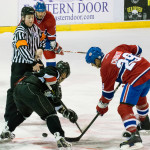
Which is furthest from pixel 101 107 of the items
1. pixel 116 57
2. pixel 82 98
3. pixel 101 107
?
pixel 82 98

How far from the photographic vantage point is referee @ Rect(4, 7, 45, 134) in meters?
3.38

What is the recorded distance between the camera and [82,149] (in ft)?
9.50

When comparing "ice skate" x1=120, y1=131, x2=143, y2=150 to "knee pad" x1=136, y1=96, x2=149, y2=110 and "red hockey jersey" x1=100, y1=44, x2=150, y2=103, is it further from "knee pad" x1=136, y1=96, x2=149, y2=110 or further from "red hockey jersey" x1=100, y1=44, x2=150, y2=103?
"knee pad" x1=136, y1=96, x2=149, y2=110

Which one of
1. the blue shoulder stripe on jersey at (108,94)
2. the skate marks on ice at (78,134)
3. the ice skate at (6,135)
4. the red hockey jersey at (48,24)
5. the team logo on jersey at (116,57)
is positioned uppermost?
the red hockey jersey at (48,24)

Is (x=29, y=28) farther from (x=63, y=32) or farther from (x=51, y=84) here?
(x=63, y=32)

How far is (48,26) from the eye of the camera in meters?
4.70

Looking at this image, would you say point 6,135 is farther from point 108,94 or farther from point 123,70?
point 123,70

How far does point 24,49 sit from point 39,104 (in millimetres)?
662

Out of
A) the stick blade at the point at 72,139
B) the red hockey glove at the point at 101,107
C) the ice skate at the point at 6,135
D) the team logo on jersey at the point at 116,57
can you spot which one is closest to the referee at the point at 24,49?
the ice skate at the point at 6,135

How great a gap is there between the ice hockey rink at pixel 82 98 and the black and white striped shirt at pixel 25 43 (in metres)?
0.59

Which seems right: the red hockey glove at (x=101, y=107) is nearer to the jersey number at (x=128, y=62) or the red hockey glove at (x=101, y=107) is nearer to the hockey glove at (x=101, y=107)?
the hockey glove at (x=101, y=107)

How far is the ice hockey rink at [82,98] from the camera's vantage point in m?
3.10

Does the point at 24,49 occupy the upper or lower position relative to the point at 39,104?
upper

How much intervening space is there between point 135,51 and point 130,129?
2.33 feet
